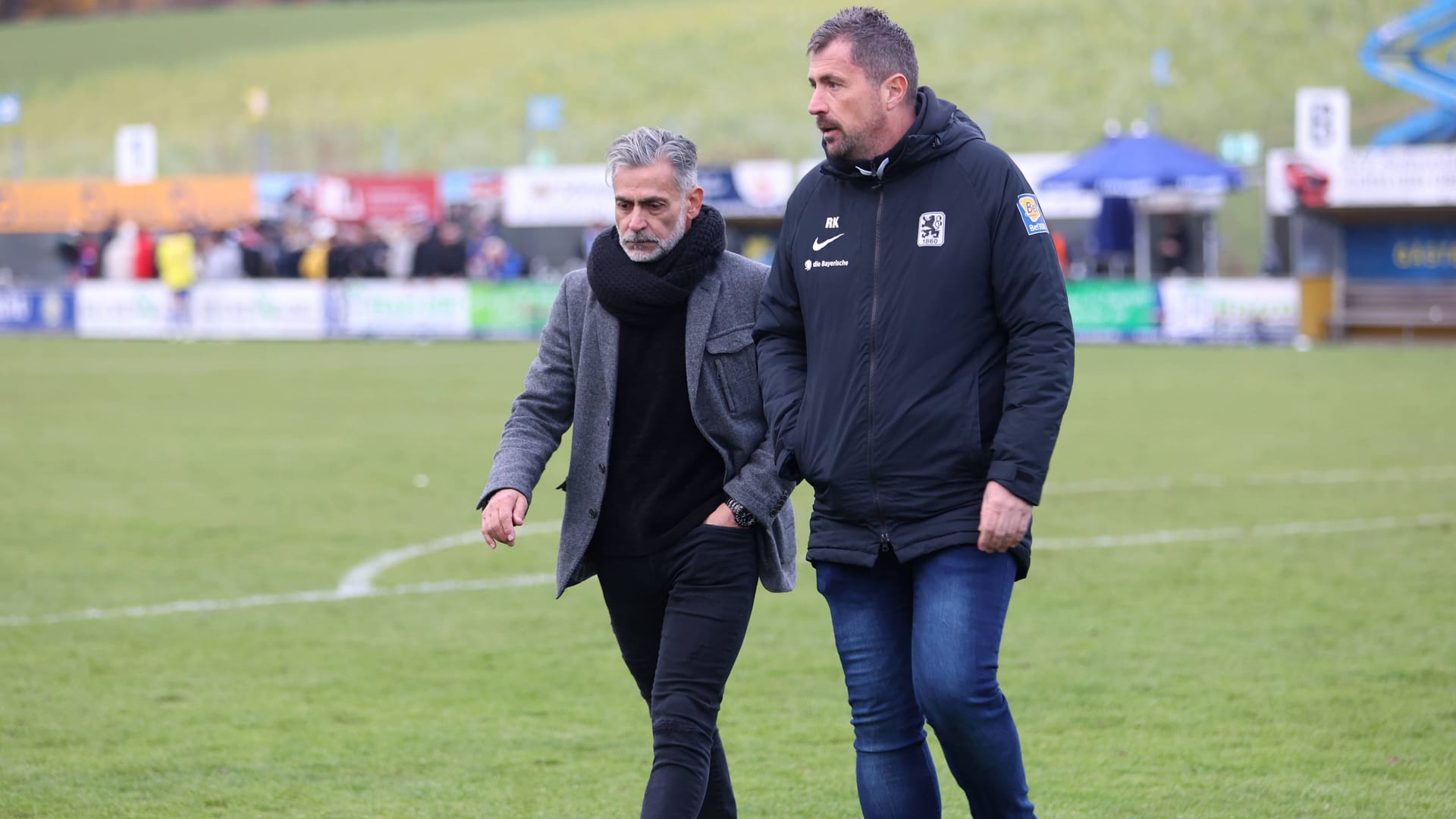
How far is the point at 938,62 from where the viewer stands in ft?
242

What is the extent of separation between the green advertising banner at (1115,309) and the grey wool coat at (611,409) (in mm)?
25092

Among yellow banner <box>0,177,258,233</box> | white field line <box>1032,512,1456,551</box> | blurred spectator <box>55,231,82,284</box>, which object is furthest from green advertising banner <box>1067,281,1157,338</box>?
blurred spectator <box>55,231,82,284</box>

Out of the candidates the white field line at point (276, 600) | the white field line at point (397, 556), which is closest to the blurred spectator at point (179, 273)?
the white field line at point (397, 556)

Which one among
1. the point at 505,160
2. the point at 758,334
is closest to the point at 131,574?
the point at 758,334

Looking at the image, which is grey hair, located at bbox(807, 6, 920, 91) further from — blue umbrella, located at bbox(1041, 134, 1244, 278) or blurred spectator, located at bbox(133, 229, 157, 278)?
blurred spectator, located at bbox(133, 229, 157, 278)

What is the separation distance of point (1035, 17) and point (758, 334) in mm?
75976

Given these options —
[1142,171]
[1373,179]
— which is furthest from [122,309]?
[1373,179]

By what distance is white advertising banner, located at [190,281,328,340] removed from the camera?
34.1 metres

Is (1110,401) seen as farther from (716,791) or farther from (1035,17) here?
(1035,17)

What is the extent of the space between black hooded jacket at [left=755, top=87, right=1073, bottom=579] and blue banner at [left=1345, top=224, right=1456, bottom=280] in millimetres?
27991

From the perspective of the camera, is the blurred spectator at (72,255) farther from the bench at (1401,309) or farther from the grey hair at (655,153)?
the grey hair at (655,153)

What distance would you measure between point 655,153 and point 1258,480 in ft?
31.1

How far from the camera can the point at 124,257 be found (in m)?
37.5

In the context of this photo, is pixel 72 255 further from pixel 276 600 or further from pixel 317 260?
pixel 276 600
